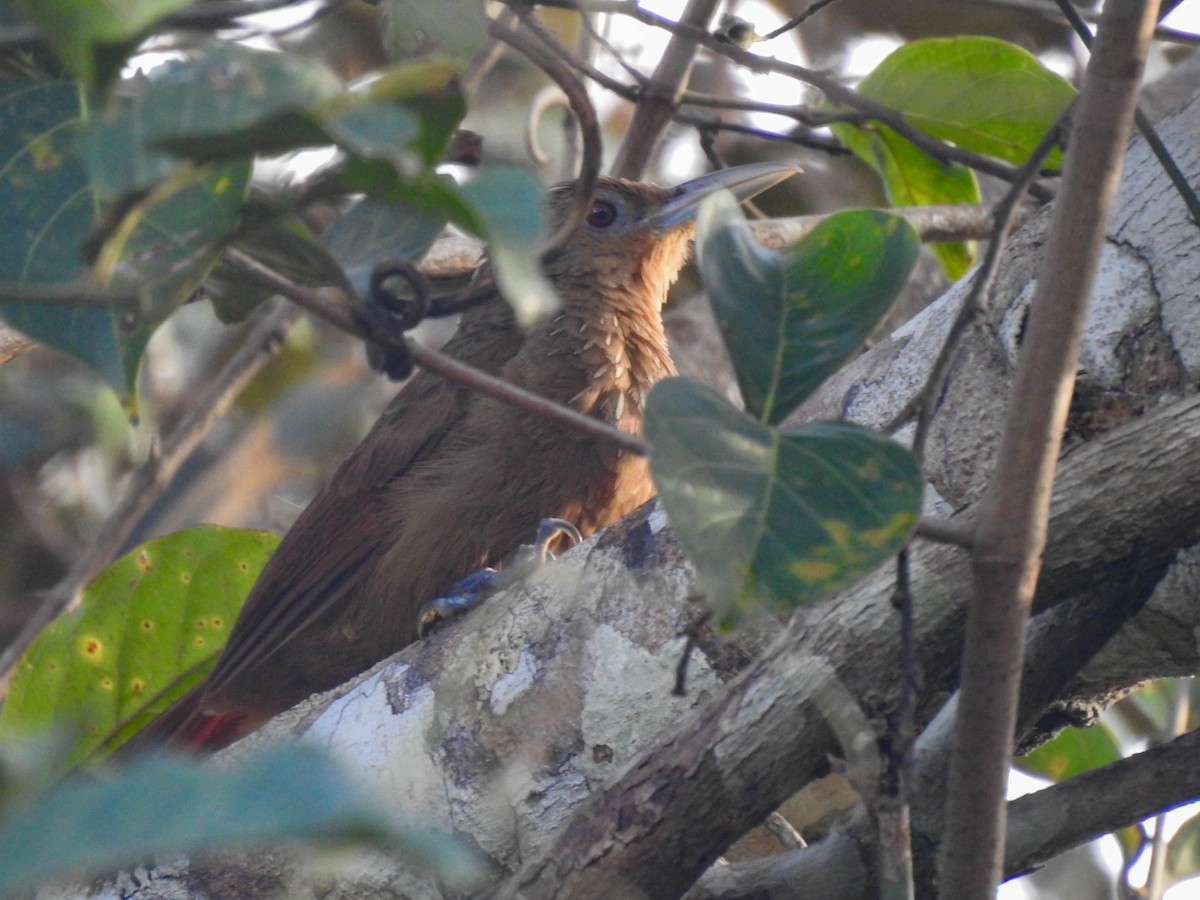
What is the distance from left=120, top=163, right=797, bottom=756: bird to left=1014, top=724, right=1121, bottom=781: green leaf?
3.73 ft

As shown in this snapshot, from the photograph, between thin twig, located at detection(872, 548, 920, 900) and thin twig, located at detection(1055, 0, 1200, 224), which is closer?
thin twig, located at detection(872, 548, 920, 900)

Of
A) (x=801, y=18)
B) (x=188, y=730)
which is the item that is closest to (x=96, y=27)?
(x=801, y=18)

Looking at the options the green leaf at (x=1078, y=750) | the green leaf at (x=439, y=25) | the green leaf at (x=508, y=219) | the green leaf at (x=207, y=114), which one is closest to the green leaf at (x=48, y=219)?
the green leaf at (x=207, y=114)

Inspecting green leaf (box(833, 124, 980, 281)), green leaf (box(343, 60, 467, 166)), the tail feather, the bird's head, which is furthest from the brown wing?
green leaf (box(343, 60, 467, 166))

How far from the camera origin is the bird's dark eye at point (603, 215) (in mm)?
3689

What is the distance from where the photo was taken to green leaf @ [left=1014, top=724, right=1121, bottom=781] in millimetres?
3213

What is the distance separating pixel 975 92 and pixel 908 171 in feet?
0.83

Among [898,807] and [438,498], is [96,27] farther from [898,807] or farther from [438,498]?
[438,498]

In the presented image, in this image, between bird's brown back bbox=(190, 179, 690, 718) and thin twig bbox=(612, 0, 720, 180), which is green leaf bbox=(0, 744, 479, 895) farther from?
thin twig bbox=(612, 0, 720, 180)

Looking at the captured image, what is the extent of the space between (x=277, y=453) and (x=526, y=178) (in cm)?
398

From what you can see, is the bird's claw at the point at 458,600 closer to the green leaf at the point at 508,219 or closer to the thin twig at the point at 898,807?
the thin twig at the point at 898,807

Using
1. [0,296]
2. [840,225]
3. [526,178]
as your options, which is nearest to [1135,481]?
[840,225]

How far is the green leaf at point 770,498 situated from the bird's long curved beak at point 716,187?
215cm

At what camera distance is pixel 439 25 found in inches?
81.0
